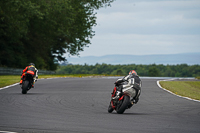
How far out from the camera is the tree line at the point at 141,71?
14775 centimetres

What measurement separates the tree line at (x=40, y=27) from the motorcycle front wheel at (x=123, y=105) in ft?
95.1

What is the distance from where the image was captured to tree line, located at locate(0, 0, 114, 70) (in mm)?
41906

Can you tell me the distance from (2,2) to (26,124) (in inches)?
1318

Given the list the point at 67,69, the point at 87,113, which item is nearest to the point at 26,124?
the point at 87,113

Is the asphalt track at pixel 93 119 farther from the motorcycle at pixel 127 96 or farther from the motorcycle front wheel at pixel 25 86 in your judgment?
the motorcycle front wheel at pixel 25 86

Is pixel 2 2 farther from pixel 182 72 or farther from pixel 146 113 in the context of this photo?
pixel 182 72

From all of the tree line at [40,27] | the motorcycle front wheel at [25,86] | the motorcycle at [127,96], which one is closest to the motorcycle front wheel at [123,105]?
the motorcycle at [127,96]

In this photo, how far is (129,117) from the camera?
1122cm

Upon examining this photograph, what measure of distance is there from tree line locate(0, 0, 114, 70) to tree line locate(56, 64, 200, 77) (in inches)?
3279

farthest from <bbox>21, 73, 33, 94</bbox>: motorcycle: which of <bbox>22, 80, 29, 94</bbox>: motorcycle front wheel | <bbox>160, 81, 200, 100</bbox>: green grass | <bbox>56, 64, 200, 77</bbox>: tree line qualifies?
<bbox>56, 64, 200, 77</bbox>: tree line

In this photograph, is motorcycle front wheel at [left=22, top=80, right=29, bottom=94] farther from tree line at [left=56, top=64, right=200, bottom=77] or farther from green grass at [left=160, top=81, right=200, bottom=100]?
tree line at [left=56, top=64, right=200, bottom=77]

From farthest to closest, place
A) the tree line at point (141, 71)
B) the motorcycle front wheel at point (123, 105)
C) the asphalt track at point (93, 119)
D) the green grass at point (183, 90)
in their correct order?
the tree line at point (141, 71), the green grass at point (183, 90), the motorcycle front wheel at point (123, 105), the asphalt track at point (93, 119)

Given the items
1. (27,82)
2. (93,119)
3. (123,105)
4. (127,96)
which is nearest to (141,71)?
(27,82)

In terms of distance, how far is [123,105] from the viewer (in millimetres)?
11742
